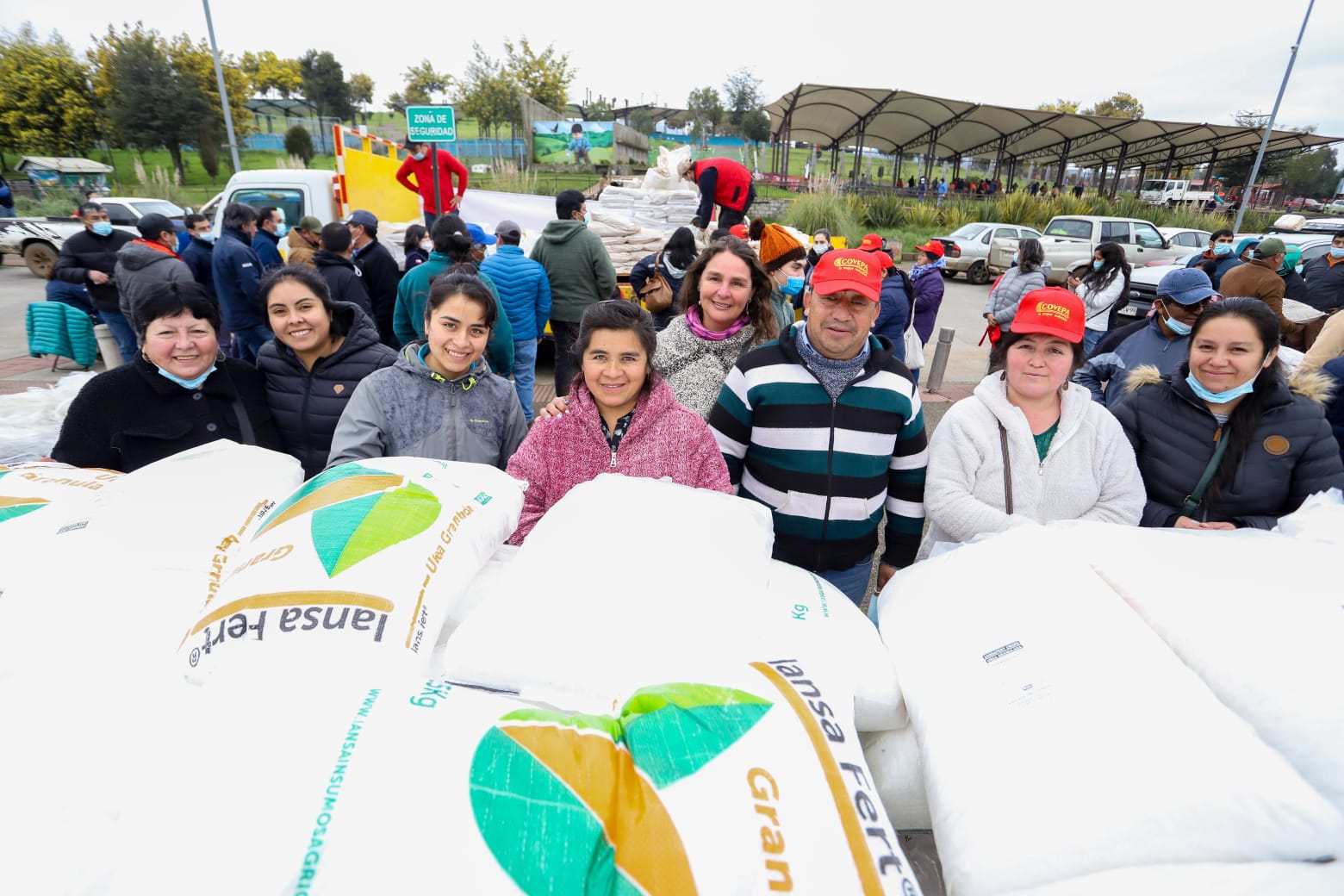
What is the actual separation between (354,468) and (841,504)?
140cm

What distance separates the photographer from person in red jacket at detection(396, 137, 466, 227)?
7.00 meters

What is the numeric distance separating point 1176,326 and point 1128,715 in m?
2.92

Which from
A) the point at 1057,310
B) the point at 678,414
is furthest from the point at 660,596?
the point at 1057,310

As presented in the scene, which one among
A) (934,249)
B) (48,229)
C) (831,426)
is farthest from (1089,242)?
(48,229)

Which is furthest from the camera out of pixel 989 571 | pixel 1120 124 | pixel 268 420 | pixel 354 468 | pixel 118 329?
pixel 1120 124

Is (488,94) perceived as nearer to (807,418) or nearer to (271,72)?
(271,72)

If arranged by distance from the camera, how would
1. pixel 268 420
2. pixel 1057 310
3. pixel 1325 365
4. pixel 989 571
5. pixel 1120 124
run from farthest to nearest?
1. pixel 1120 124
2. pixel 1325 365
3. pixel 268 420
4. pixel 1057 310
5. pixel 989 571

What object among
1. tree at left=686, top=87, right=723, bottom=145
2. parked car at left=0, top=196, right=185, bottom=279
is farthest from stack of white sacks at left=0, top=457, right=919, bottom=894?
tree at left=686, top=87, right=723, bottom=145

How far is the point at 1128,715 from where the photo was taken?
3.24 ft

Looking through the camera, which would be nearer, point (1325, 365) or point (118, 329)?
point (1325, 365)

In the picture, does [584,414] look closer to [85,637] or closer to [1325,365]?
[85,637]

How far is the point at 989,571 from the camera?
1.36m

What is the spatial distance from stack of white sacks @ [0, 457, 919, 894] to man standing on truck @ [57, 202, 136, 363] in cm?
619

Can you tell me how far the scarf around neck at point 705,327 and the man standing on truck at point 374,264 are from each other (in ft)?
12.0
